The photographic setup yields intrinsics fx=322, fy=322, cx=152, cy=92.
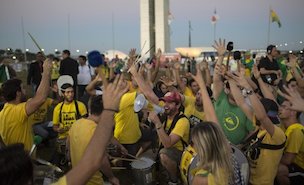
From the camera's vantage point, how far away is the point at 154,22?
56.4 m

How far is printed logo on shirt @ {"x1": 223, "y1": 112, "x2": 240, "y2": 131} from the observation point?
181 inches

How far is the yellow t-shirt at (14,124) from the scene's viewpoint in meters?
3.75

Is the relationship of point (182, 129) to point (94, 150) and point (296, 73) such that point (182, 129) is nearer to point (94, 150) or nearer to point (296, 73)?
point (94, 150)

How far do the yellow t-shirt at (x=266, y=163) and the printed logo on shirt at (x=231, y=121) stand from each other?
0.85 meters

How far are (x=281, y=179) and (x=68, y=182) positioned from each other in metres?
3.31

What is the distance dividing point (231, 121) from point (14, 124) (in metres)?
2.89

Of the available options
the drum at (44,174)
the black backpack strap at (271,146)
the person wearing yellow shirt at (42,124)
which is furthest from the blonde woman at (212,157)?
the person wearing yellow shirt at (42,124)

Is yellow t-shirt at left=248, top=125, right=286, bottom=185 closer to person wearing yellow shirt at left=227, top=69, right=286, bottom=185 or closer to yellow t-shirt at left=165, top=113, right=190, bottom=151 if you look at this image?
person wearing yellow shirt at left=227, top=69, right=286, bottom=185

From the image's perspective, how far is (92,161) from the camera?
198 centimetres

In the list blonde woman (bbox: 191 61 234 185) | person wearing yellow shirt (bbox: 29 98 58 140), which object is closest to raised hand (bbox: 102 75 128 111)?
blonde woman (bbox: 191 61 234 185)

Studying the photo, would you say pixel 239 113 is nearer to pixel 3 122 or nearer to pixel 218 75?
pixel 218 75

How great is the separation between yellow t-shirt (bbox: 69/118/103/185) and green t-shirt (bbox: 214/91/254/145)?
2.00 meters

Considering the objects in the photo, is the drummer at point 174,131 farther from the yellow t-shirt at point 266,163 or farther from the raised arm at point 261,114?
the raised arm at point 261,114

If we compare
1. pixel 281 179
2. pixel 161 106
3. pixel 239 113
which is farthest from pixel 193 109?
pixel 281 179
